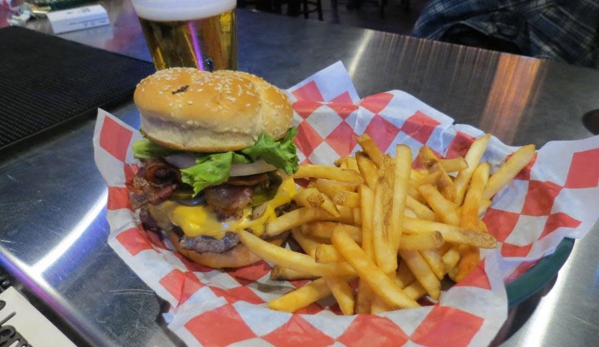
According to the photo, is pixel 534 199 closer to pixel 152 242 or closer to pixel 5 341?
pixel 152 242

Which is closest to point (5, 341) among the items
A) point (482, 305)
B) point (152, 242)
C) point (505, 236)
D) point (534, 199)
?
point (152, 242)

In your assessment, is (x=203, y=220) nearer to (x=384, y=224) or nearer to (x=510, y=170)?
(x=384, y=224)

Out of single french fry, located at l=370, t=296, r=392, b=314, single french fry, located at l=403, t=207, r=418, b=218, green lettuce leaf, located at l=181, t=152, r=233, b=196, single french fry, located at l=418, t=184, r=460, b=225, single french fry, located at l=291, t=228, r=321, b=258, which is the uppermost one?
green lettuce leaf, located at l=181, t=152, r=233, b=196

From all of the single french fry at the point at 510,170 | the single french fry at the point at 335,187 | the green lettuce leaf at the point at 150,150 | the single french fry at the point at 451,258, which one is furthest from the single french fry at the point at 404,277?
the green lettuce leaf at the point at 150,150

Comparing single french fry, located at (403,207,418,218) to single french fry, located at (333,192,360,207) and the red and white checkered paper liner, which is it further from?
the red and white checkered paper liner

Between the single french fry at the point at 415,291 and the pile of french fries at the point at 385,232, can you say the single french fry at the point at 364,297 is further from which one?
the single french fry at the point at 415,291

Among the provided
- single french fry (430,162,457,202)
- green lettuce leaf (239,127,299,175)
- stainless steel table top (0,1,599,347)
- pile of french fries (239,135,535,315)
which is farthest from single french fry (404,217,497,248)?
green lettuce leaf (239,127,299,175)
